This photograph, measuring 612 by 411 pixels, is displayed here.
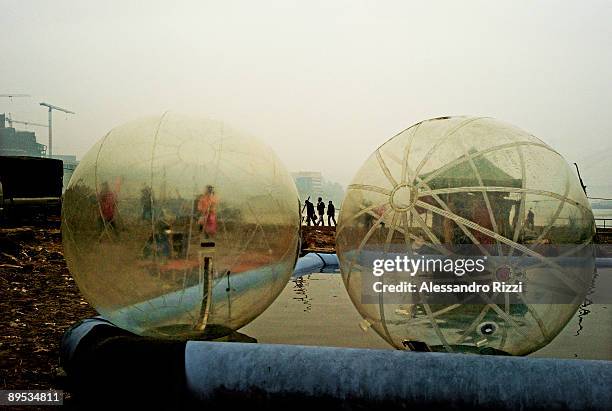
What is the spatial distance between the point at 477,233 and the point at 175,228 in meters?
2.01

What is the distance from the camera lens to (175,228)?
13.8 feet

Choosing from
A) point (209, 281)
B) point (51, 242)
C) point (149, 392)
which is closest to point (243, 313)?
point (209, 281)

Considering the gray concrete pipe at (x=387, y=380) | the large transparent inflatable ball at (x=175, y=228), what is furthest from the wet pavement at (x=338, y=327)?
the gray concrete pipe at (x=387, y=380)

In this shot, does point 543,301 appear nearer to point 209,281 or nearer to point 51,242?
point 209,281

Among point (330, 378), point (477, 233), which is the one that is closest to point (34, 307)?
point (330, 378)

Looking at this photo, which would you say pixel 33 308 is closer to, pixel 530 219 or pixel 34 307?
pixel 34 307

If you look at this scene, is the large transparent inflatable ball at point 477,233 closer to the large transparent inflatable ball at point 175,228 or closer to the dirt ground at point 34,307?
the large transparent inflatable ball at point 175,228

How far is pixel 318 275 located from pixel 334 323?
492 centimetres

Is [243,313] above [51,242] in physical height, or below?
above

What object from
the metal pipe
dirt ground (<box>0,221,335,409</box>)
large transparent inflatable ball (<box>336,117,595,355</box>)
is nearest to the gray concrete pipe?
the metal pipe

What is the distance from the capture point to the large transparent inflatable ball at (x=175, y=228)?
13.9ft

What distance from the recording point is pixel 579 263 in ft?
13.3

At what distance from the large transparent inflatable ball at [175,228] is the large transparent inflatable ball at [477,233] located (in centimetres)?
80

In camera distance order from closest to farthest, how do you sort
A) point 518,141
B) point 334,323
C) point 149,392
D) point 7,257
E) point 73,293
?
point 149,392 → point 518,141 → point 334,323 → point 73,293 → point 7,257
